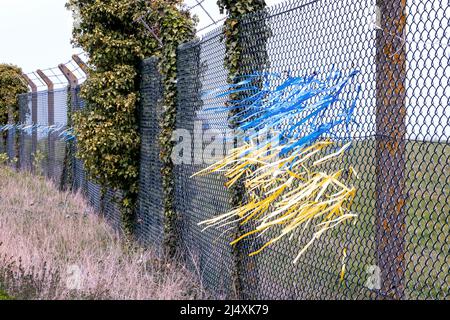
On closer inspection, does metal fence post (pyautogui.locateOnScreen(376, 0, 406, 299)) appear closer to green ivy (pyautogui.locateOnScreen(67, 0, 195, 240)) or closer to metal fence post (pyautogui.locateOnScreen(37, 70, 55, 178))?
green ivy (pyautogui.locateOnScreen(67, 0, 195, 240))

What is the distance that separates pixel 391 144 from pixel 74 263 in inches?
156

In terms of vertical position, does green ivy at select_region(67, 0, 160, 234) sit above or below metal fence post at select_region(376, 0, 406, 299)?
above

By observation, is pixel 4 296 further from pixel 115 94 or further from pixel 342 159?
pixel 115 94

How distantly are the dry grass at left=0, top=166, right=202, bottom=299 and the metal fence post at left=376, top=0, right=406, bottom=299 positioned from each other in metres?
2.54

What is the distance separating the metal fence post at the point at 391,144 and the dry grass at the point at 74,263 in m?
2.54

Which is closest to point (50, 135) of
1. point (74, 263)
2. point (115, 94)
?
point (115, 94)

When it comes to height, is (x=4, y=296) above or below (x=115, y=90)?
below

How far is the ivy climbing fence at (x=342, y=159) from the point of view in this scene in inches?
126

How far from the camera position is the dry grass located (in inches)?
203

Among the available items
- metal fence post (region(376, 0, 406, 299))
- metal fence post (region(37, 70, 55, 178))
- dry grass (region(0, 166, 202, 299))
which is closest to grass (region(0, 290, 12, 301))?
dry grass (region(0, 166, 202, 299))

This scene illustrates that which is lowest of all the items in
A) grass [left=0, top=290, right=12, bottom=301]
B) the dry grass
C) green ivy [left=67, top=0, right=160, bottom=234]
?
grass [left=0, top=290, right=12, bottom=301]

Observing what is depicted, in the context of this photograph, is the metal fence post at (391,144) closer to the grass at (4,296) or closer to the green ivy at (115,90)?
the grass at (4,296)

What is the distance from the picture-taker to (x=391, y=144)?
3.29m

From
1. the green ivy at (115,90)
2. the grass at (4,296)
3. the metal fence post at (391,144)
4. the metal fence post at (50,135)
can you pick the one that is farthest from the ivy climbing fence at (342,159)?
the metal fence post at (50,135)
